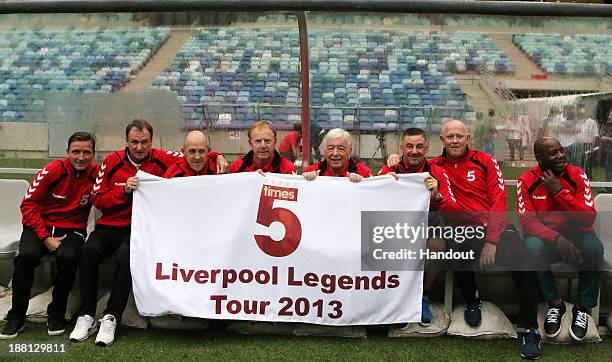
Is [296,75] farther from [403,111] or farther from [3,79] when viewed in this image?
[3,79]

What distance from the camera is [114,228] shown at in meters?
3.85

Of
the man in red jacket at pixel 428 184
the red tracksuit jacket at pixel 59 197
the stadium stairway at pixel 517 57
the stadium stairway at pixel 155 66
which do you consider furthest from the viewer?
the stadium stairway at pixel 155 66

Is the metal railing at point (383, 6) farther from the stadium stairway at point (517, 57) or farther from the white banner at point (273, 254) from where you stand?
the white banner at point (273, 254)

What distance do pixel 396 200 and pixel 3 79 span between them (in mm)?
3428

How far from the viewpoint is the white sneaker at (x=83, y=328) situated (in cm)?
346

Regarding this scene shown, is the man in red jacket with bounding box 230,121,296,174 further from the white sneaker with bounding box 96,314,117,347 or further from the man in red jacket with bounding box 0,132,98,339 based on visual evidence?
the white sneaker with bounding box 96,314,117,347

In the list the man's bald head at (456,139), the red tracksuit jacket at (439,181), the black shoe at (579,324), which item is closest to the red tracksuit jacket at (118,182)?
the red tracksuit jacket at (439,181)

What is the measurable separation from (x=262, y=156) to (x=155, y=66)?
150cm

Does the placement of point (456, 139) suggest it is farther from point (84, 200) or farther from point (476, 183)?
point (84, 200)

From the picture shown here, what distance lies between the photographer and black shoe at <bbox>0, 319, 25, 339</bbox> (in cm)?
353

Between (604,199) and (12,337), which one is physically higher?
(604,199)

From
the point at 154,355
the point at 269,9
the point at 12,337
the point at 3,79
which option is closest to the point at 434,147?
the point at 269,9

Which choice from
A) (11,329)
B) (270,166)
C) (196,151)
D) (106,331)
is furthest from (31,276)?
(270,166)

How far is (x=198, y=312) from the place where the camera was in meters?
3.49
